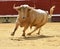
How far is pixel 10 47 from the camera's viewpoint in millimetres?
5270

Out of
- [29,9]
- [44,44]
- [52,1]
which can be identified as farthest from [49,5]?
[44,44]

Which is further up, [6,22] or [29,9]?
[29,9]

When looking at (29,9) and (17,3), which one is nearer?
(29,9)

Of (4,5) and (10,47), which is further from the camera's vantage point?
(4,5)

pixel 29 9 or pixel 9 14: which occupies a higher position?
pixel 29 9

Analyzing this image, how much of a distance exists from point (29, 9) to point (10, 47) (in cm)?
161

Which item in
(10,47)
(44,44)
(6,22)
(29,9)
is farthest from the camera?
(6,22)

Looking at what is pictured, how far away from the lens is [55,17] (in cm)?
1214

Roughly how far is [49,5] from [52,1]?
22 cm

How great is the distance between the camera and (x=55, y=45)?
18.1 ft

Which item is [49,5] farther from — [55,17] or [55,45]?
[55,45]

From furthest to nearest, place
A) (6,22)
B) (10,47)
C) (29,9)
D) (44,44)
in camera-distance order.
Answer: (6,22), (29,9), (44,44), (10,47)

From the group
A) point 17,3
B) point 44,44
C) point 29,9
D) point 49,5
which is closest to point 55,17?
point 49,5

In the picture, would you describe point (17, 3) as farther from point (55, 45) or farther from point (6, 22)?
point (55, 45)
